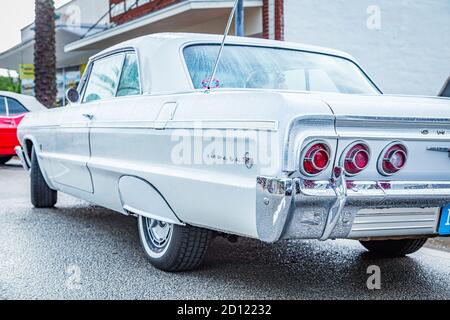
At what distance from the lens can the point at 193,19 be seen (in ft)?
53.8

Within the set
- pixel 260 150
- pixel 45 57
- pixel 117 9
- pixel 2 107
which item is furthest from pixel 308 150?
pixel 117 9

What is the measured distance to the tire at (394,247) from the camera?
15.3 ft

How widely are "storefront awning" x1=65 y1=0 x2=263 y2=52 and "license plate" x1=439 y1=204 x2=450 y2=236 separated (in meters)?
11.9

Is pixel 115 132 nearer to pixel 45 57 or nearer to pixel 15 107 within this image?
pixel 15 107

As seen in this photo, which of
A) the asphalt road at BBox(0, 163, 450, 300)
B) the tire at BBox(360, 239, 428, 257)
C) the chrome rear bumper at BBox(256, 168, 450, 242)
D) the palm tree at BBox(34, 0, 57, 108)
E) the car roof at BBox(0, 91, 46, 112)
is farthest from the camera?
the palm tree at BBox(34, 0, 57, 108)

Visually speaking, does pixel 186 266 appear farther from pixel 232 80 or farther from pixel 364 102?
pixel 364 102

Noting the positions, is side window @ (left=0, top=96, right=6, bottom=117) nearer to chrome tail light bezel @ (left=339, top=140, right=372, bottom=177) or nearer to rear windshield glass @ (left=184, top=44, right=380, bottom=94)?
rear windshield glass @ (left=184, top=44, right=380, bottom=94)

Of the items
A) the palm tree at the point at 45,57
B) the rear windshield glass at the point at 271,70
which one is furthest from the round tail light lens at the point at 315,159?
the palm tree at the point at 45,57

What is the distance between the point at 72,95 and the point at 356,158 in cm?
324

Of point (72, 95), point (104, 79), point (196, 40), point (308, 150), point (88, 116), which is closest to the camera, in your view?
point (308, 150)

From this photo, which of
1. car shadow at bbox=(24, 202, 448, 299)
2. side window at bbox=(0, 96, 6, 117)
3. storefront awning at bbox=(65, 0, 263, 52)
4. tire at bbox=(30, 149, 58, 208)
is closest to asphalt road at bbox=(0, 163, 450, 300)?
car shadow at bbox=(24, 202, 448, 299)

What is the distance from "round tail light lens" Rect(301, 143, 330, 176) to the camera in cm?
315

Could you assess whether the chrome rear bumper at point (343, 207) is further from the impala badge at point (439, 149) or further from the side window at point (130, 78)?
the side window at point (130, 78)

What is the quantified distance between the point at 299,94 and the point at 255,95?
232mm
